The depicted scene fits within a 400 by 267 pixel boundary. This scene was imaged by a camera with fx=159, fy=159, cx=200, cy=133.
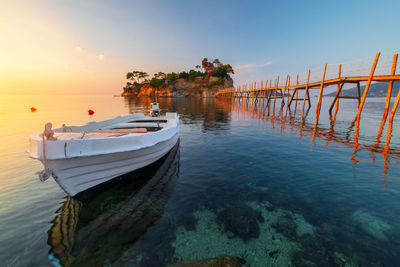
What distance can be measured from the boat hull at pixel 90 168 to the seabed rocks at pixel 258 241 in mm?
2895

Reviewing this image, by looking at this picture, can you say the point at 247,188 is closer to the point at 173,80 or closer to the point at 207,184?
the point at 207,184

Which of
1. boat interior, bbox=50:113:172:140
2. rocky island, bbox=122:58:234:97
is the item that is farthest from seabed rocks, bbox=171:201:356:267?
rocky island, bbox=122:58:234:97

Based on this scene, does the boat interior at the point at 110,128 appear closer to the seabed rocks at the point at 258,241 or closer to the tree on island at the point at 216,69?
the seabed rocks at the point at 258,241

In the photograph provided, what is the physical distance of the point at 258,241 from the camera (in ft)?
12.8

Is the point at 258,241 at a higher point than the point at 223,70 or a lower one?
lower

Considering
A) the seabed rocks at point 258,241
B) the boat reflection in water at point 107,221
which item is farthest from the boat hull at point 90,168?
the seabed rocks at point 258,241

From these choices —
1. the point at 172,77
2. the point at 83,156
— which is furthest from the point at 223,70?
the point at 83,156

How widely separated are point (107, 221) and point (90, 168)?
5.21ft

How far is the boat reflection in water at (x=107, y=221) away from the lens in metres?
3.54

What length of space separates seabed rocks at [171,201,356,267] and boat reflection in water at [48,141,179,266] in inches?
48.7

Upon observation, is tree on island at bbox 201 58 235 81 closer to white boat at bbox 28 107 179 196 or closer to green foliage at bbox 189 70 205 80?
green foliage at bbox 189 70 205 80

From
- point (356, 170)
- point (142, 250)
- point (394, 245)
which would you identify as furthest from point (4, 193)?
point (356, 170)

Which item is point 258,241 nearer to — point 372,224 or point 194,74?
point 372,224

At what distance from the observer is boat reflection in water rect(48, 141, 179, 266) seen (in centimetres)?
354
